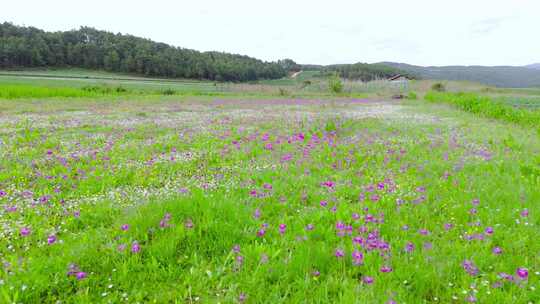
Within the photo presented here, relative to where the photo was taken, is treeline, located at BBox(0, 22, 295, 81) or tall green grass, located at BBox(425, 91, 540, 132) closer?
tall green grass, located at BBox(425, 91, 540, 132)

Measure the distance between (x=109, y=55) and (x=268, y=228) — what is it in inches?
4826

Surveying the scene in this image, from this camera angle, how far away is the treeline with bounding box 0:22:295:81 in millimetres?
92812

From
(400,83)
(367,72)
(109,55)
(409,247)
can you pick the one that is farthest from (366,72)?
(409,247)

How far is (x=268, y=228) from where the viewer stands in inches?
163

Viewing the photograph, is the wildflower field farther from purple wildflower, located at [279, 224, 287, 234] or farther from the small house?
the small house

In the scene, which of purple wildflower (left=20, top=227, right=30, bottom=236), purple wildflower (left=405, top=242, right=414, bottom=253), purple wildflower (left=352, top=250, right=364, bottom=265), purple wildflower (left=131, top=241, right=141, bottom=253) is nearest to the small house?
purple wildflower (left=405, top=242, right=414, bottom=253)

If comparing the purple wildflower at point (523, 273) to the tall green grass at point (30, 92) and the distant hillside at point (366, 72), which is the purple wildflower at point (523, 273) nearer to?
the tall green grass at point (30, 92)


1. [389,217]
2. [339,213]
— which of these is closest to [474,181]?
[389,217]

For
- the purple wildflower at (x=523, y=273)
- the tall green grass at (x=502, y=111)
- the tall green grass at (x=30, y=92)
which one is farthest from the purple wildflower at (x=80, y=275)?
the tall green grass at (x=30, y=92)

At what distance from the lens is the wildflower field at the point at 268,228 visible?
9.70ft

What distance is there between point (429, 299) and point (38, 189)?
682 cm

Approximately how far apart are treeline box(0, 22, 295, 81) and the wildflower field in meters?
111

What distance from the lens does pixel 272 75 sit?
132750mm

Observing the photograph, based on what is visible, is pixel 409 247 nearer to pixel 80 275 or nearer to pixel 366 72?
pixel 80 275
